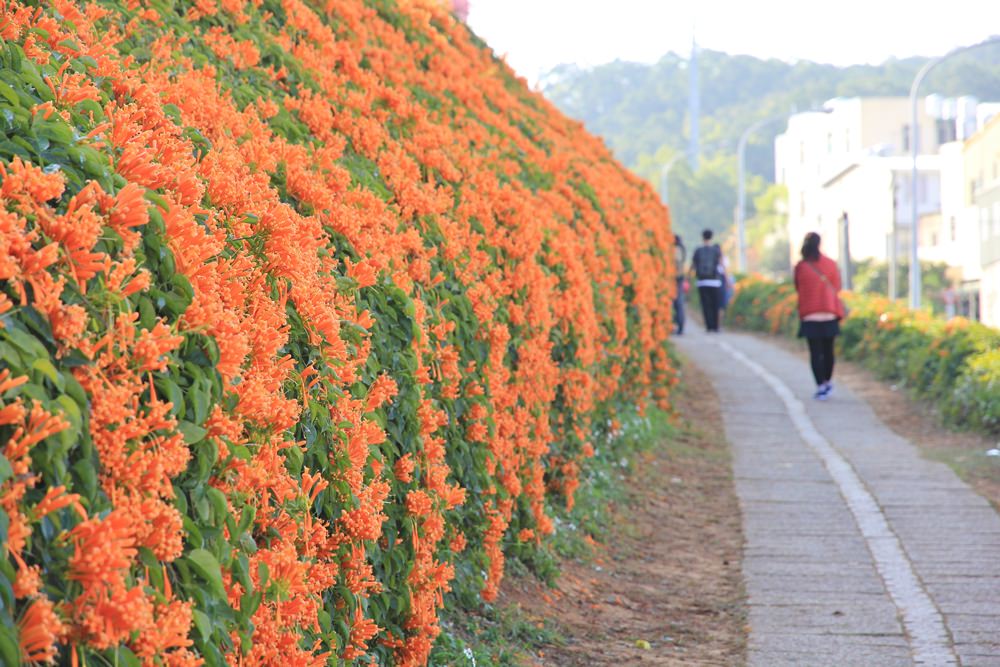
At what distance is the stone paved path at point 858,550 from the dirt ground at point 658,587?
13cm

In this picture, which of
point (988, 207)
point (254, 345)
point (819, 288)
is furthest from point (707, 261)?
point (988, 207)

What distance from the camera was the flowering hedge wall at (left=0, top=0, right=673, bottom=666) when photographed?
2.16m

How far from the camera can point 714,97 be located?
112m

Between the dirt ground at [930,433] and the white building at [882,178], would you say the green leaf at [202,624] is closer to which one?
the dirt ground at [930,433]

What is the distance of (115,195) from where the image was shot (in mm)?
2547

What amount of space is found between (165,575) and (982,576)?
5.03 metres

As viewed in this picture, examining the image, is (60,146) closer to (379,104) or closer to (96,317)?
(96,317)

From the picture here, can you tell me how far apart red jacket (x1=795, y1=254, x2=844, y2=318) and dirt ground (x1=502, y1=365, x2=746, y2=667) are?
150 inches

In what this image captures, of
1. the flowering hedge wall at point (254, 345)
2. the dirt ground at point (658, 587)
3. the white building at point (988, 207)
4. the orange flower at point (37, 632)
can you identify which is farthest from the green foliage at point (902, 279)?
the orange flower at point (37, 632)

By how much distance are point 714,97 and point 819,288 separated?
103 metres

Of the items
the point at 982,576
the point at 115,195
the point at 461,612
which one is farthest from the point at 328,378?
the point at 982,576

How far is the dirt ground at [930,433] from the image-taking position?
29.7 feet

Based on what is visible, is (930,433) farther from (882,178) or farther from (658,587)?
(882,178)

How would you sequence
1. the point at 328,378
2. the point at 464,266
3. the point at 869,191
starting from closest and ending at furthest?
the point at 328,378 < the point at 464,266 < the point at 869,191
